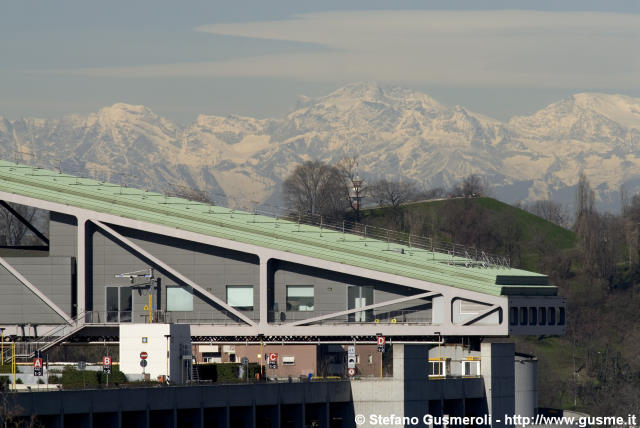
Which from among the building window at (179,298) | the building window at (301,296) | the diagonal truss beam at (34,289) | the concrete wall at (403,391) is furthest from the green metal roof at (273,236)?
the concrete wall at (403,391)

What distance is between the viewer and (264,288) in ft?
375

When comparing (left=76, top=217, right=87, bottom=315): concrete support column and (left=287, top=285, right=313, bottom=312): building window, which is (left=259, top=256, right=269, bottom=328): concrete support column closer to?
(left=287, top=285, right=313, bottom=312): building window

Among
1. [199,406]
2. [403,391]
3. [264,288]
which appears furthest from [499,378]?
[199,406]

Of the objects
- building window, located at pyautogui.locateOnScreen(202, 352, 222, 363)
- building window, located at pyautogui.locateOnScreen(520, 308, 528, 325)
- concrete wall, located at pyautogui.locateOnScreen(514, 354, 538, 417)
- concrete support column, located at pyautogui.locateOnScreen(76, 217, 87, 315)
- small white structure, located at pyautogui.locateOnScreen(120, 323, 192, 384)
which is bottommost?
concrete wall, located at pyautogui.locateOnScreen(514, 354, 538, 417)

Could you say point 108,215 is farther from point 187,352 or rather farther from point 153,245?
point 187,352

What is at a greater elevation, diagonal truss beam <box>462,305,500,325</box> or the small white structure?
diagonal truss beam <box>462,305,500,325</box>

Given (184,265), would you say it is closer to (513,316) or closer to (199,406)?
(513,316)

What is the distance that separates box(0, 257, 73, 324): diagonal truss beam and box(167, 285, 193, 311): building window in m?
8.18

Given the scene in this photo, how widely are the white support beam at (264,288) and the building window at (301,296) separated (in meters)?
2.13

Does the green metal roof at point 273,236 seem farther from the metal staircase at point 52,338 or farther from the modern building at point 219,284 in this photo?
the metal staircase at point 52,338

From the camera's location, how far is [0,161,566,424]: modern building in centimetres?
11388

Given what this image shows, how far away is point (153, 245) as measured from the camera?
116m

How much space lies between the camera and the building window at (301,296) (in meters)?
116

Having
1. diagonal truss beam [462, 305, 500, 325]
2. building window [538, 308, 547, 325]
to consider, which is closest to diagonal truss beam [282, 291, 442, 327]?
diagonal truss beam [462, 305, 500, 325]
